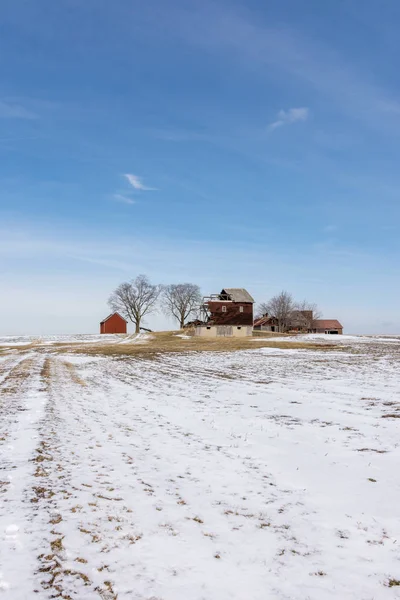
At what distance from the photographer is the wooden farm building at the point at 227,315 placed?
258ft

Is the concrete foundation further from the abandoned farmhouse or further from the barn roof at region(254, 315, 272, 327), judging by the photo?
the barn roof at region(254, 315, 272, 327)

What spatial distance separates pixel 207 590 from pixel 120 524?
1.65m

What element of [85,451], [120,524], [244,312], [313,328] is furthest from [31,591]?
[313,328]

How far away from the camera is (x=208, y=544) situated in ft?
15.0

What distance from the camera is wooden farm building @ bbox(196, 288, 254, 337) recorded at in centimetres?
7850

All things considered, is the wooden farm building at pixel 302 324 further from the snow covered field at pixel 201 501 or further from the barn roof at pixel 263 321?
the snow covered field at pixel 201 501

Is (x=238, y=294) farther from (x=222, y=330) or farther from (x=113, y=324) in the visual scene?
(x=113, y=324)

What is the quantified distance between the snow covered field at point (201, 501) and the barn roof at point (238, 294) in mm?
68384

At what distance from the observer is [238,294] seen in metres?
82.1

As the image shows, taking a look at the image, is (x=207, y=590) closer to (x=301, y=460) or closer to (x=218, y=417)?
(x=301, y=460)

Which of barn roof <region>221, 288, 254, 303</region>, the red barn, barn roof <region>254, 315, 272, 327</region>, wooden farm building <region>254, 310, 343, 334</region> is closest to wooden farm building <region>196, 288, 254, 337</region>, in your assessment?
barn roof <region>221, 288, 254, 303</region>

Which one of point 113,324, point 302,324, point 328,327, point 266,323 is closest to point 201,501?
point 113,324

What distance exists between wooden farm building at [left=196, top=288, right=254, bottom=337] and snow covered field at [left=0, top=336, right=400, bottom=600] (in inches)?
2588

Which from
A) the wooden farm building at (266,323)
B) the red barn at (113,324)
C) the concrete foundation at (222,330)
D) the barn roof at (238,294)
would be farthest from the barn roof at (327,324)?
the red barn at (113,324)
